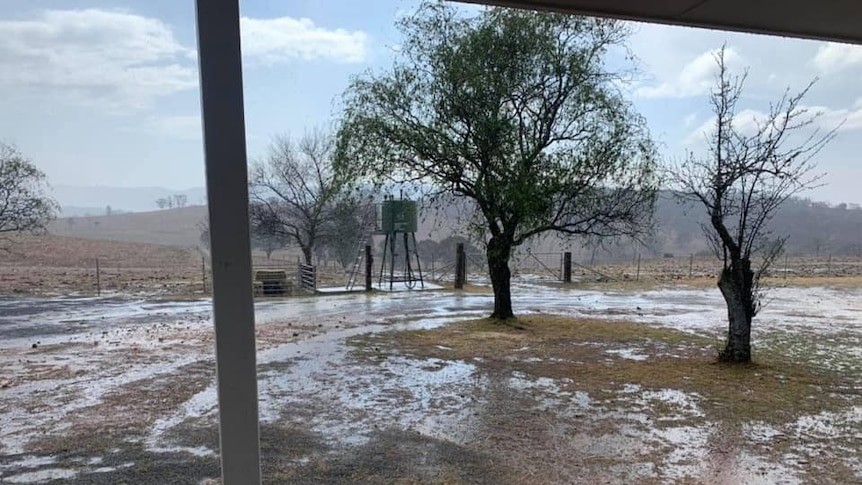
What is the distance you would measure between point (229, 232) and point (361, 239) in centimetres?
675

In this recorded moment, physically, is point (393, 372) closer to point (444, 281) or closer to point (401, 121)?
point (401, 121)

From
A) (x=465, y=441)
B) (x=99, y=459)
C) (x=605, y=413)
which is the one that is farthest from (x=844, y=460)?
(x=99, y=459)

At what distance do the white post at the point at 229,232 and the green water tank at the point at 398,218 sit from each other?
584 cm

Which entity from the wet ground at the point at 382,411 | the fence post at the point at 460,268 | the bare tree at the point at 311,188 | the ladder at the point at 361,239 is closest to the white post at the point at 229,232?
the wet ground at the point at 382,411

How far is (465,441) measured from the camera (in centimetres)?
228

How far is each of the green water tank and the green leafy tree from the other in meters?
1.92

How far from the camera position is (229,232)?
858mm

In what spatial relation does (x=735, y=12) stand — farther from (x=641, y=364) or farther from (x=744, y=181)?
(x=641, y=364)

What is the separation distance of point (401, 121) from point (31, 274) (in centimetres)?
357

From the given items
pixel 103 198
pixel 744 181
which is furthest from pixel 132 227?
pixel 744 181

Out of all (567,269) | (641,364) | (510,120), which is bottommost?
(641,364)

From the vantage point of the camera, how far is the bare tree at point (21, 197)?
135 centimetres

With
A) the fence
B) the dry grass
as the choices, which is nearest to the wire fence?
the fence

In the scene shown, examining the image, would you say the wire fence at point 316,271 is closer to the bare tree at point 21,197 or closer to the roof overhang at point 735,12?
the bare tree at point 21,197
